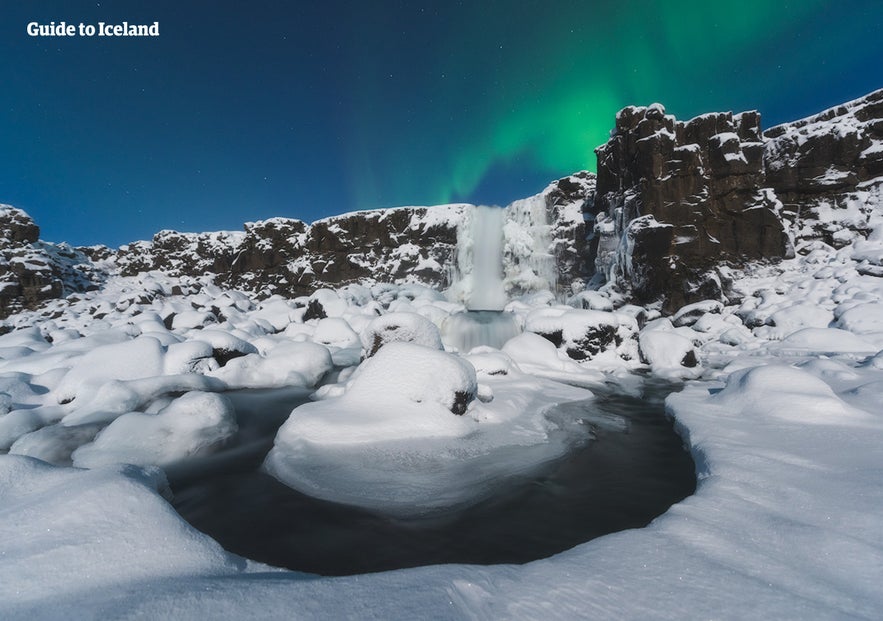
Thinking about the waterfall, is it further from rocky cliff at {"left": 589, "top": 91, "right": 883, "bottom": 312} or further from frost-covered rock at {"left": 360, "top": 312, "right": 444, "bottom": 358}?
frost-covered rock at {"left": 360, "top": 312, "right": 444, "bottom": 358}

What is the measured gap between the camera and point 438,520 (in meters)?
3.78

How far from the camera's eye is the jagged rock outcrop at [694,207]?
2206cm

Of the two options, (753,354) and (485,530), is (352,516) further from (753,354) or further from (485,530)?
(753,354)

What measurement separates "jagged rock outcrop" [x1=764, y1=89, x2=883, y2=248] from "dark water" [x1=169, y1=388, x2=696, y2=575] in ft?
84.0

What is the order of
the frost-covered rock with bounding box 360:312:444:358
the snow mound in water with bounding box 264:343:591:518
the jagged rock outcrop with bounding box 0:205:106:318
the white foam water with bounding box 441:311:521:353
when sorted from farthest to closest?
the jagged rock outcrop with bounding box 0:205:106:318 < the white foam water with bounding box 441:311:521:353 < the frost-covered rock with bounding box 360:312:444:358 < the snow mound in water with bounding box 264:343:591:518

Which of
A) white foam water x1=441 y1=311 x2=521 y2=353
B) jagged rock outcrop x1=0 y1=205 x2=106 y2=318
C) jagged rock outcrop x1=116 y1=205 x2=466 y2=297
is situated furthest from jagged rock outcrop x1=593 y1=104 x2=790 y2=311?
jagged rock outcrop x1=0 y1=205 x2=106 y2=318

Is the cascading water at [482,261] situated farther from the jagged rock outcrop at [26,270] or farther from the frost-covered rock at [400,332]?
the jagged rock outcrop at [26,270]

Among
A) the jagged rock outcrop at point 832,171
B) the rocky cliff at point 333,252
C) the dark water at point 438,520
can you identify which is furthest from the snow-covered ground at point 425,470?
the rocky cliff at point 333,252

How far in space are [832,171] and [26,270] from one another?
8207cm

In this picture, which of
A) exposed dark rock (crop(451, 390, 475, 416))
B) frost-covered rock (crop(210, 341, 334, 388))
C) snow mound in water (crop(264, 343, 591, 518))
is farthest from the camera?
frost-covered rock (crop(210, 341, 334, 388))

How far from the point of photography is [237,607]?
1730 mm

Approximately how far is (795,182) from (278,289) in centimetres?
5723

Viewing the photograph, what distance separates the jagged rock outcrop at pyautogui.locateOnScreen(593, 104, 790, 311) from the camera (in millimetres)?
22062

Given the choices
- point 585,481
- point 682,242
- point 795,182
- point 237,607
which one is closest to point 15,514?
point 237,607
